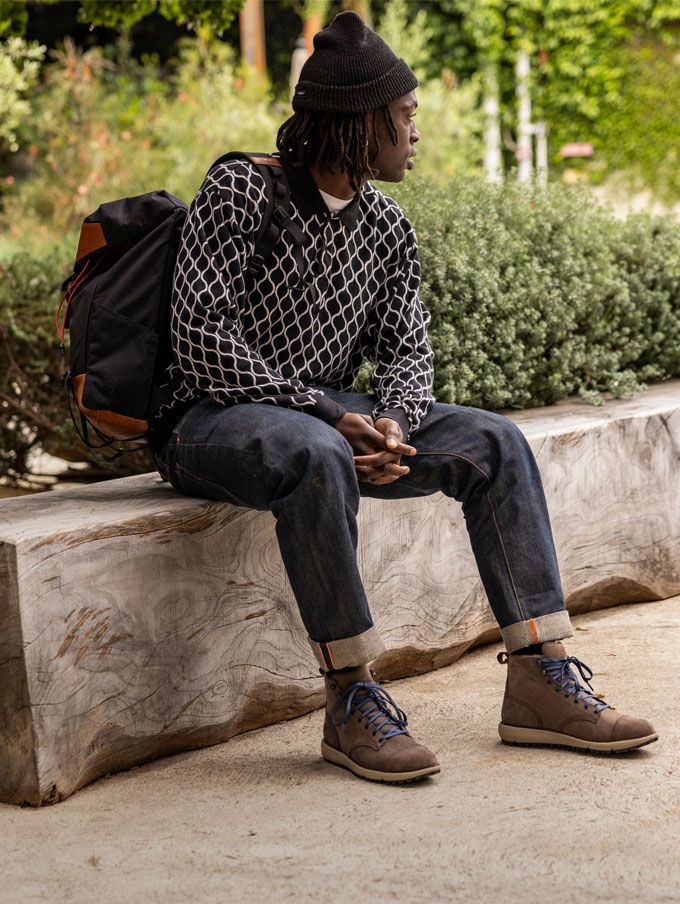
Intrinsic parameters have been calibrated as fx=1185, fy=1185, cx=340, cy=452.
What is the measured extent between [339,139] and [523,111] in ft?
37.3

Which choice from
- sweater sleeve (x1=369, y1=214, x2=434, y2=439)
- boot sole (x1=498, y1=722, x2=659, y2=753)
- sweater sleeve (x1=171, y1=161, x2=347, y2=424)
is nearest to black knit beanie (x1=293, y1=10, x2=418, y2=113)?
sweater sleeve (x1=171, y1=161, x2=347, y2=424)

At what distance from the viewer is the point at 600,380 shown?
4496mm

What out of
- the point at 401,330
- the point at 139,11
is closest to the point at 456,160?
the point at 139,11

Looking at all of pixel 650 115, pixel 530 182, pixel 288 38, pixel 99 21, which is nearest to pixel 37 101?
pixel 288 38

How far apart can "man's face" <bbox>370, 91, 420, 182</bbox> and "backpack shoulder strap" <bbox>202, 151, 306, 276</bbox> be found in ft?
0.79

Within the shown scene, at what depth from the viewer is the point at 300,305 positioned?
293 cm

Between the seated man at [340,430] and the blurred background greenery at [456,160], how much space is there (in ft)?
3.57

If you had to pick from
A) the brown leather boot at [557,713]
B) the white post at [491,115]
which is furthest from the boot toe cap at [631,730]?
the white post at [491,115]

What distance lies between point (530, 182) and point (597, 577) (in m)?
1.68

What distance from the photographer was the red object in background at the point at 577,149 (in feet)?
44.6

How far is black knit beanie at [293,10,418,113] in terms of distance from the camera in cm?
281

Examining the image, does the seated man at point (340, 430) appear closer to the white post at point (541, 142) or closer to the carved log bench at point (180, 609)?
the carved log bench at point (180, 609)

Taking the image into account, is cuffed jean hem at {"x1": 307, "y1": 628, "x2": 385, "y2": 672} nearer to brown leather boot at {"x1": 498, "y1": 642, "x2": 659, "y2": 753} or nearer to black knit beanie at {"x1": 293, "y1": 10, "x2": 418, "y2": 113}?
brown leather boot at {"x1": 498, "y1": 642, "x2": 659, "y2": 753}

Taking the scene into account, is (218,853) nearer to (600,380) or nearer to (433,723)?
(433,723)
